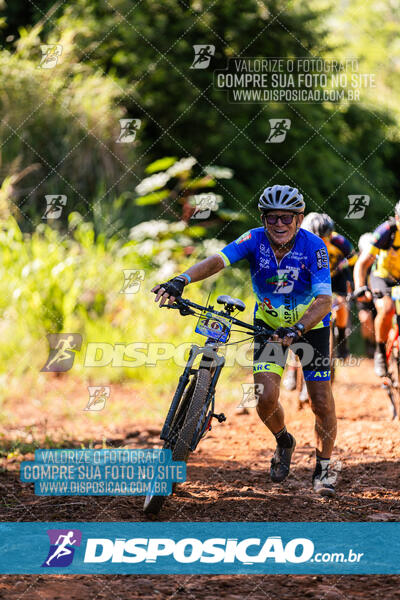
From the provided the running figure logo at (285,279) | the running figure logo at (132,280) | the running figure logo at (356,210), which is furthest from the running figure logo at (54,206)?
the running figure logo at (285,279)

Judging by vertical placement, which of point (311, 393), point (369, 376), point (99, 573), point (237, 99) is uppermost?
point (237, 99)

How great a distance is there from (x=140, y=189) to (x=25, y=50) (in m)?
3.28

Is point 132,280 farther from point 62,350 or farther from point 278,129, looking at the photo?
point 278,129

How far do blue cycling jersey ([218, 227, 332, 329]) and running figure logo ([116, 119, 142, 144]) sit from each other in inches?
350

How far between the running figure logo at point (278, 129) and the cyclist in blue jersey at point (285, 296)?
382 inches

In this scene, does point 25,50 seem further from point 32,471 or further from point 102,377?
point 32,471

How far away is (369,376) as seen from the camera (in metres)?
13.1

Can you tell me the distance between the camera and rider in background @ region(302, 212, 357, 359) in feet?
27.2

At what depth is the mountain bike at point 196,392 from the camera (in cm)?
527

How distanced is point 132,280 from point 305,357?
585cm

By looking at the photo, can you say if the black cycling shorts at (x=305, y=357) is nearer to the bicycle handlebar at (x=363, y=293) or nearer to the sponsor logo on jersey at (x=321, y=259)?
the sponsor logo on jersey at (x=321, y=259)

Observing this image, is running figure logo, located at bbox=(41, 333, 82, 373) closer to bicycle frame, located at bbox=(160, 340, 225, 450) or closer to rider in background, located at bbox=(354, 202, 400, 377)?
rider in background, located at bbox=(354, 202, 400, 377)

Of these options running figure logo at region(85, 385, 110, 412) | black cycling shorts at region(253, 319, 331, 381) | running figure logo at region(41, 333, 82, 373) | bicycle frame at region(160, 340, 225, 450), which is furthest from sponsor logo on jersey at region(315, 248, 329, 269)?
running figure logo at region(41, 333, 82, 373)

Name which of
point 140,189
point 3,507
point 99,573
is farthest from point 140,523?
point 140,189
